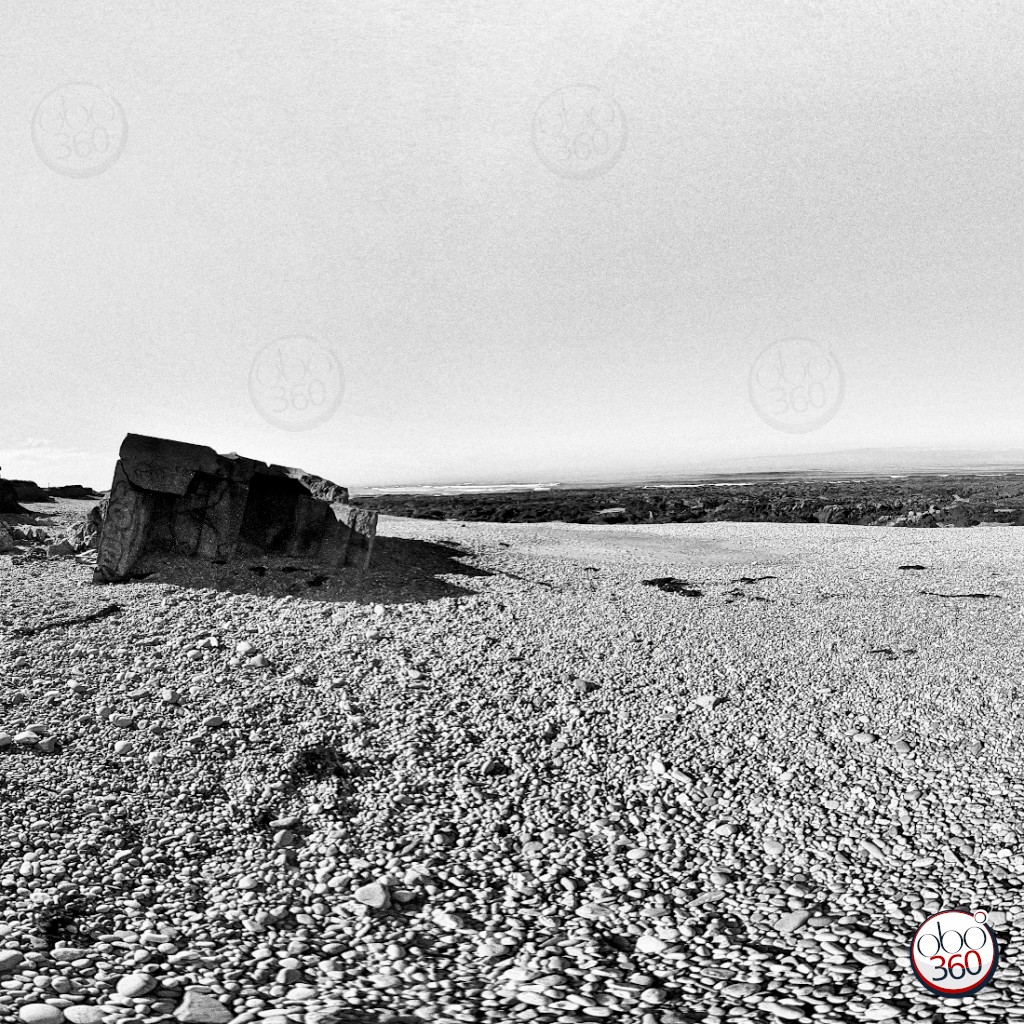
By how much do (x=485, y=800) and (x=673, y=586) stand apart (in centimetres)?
678

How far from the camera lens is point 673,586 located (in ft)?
40.0

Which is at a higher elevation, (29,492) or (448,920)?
(29,492)

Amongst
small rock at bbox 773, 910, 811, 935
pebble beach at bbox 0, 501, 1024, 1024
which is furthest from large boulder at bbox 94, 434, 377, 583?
small rock at bbox 773, 910, 811, 935

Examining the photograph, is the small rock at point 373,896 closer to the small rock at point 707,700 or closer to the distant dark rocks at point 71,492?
the small rock at point 707,700

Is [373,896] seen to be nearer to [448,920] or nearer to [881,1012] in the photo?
[448,920]

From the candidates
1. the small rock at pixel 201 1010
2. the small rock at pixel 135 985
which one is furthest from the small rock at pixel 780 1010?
the small rock at pixel 135 985

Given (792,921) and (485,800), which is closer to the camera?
(792,921)

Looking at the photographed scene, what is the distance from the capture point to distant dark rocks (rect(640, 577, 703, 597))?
464 inches

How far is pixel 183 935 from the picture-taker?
14.9ft

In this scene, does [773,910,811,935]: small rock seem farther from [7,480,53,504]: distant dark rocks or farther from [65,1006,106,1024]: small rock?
[7,480,53,504]: distant dark rocks

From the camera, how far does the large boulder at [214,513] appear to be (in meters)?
10.8

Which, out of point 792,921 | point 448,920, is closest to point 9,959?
point 448,920

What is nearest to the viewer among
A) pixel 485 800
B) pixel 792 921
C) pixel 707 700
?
pixel 792 921

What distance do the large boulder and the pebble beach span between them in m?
0.59
